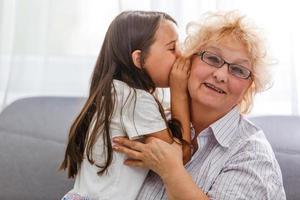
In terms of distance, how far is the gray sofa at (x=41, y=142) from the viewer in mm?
2018

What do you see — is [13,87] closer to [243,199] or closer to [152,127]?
[152,127]

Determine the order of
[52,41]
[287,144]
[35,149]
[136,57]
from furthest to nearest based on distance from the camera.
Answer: [52,41]
[35,149]
[287,144]
[136,57]

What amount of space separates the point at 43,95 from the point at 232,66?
3.98ft

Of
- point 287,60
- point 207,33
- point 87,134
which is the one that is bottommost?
point 87,134

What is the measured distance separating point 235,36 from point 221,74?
14cm

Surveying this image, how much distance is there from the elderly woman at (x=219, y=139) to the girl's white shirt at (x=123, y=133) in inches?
1.5

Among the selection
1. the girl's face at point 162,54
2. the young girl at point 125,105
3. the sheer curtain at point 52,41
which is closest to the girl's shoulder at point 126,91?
the young girl at point 125,105

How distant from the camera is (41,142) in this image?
2.21m

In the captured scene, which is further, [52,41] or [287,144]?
[52,41]

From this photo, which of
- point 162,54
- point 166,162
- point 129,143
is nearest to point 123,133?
point 129,143

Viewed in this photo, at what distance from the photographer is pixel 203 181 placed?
1.58 meters

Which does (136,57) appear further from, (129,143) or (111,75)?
(129,143)

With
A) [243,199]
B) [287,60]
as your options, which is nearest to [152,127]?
[243,199]

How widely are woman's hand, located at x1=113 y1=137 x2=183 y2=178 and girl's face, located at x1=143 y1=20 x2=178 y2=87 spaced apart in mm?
231
